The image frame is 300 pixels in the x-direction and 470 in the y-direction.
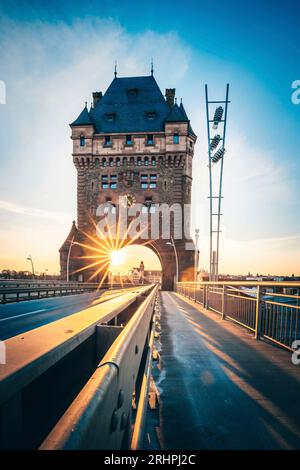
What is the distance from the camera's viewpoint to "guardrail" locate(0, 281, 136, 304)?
12.5 m

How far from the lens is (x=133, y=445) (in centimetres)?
141

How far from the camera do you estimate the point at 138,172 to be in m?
34.1

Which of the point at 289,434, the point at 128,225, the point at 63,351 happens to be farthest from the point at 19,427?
the point at 128,225

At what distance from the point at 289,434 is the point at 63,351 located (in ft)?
7.23

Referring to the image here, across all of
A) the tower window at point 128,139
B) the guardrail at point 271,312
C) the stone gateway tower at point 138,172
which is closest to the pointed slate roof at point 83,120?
the stone gateway tower at point 138,172

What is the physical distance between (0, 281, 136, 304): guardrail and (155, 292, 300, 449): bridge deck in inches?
428

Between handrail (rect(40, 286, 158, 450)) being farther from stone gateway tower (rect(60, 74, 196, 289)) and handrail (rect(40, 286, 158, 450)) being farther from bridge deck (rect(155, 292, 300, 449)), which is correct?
stone gateway tower (rect(60, 74, 196, 289))

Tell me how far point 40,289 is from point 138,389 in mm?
14249

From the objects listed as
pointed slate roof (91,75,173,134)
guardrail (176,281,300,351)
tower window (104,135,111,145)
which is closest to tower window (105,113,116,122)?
pointed slate roof (91,75,173,134)

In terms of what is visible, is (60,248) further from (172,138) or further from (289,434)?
(289,434)

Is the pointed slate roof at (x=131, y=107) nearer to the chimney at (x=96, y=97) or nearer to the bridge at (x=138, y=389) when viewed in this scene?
the chimney at (x=96, y=97)
